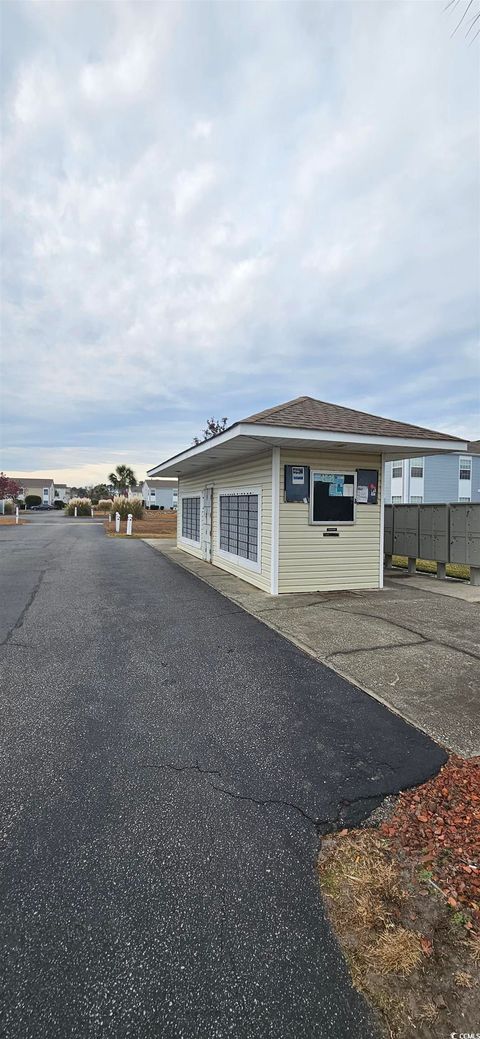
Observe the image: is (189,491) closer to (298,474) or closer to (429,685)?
(298,474)

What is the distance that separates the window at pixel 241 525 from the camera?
9.20m

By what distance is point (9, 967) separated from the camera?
4.97ft

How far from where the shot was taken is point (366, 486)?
8.79 meters

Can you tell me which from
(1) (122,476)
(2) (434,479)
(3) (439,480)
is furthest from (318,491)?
(1) (122,476)

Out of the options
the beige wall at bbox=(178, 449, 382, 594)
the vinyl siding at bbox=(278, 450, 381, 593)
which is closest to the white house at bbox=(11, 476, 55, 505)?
the beige wall at bbox=(178, 449, 382, 594)

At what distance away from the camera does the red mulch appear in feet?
6.24

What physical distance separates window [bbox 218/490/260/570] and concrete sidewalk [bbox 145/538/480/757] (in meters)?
0.80

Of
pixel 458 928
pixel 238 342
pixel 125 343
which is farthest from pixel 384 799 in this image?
pixel 125 343

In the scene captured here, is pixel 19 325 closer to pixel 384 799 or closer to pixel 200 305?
pixel 200 305

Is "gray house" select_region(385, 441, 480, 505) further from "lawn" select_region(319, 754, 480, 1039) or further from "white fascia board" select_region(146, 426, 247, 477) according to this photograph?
"lawn" select_region(319, 754, 480, 1039)

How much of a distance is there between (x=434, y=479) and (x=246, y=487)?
23.9 m

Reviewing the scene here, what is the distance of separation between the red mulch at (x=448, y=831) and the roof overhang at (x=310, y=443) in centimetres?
531

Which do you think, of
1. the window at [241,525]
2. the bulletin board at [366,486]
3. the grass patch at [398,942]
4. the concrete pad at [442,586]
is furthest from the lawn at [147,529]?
the grass patch at [398,942]

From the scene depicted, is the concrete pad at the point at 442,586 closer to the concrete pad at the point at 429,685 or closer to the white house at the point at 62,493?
the concrete pad at the point at 429,685
